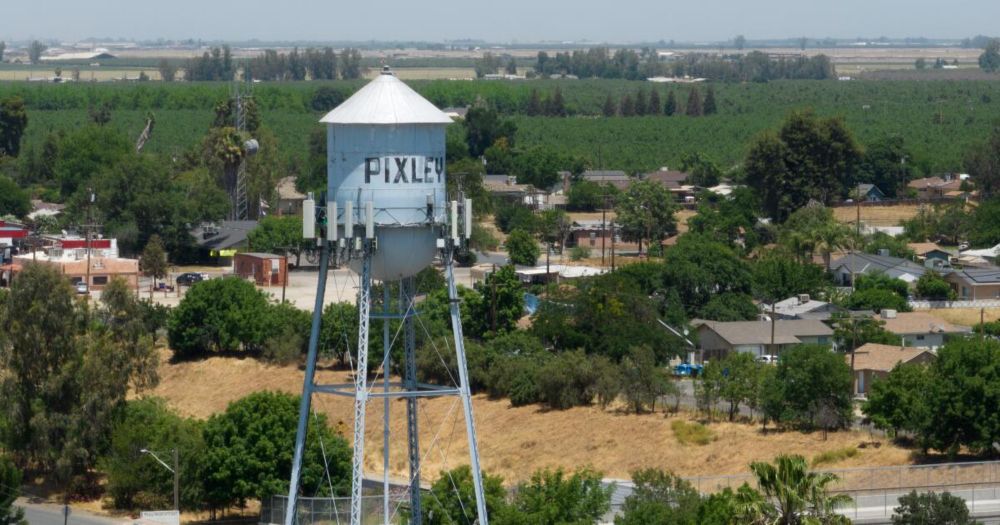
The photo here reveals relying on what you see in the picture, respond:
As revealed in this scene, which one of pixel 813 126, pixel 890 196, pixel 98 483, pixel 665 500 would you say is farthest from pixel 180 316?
pixel 890 196

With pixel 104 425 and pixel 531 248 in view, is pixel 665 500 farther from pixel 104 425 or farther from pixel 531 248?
pixel 531 248

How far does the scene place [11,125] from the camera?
529ft

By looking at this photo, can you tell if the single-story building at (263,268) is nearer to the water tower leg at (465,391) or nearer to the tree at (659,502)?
the tree at (659,502)

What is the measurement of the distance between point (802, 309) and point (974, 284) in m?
11.2

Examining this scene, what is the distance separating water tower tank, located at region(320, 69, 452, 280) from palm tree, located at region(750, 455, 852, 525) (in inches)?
332

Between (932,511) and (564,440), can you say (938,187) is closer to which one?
(564,440)

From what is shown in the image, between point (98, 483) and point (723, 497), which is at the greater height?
point (723, 497)

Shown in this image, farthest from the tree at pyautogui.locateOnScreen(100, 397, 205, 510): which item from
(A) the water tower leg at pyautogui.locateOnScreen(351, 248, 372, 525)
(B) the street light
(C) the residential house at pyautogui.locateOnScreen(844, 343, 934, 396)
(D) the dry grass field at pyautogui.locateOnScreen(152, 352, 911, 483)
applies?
(C) the residential house at pyautogui.locateOnScreen(844, 343, 934, 396)

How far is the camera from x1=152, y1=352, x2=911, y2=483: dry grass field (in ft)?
196

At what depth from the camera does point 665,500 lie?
47156mm

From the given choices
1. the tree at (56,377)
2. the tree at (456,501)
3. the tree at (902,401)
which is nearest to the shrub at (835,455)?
the tree at (902,401)

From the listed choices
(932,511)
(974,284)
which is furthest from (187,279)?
(932,511)

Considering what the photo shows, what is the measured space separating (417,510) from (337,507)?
11028 mm

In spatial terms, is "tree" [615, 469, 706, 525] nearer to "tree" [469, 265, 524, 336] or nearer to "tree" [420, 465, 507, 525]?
"tree" [420, 465, 507, 525]
